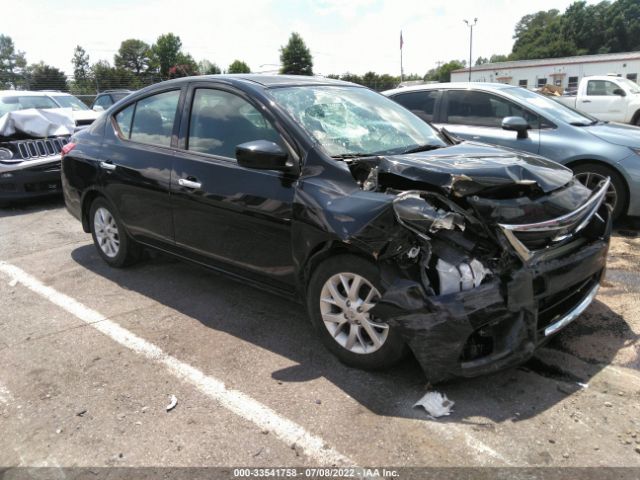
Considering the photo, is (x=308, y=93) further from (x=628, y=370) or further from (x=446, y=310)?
(x=628, y=370)

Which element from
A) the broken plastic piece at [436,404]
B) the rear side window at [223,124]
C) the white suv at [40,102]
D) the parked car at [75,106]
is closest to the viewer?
the broken plastic piece at [436,404]

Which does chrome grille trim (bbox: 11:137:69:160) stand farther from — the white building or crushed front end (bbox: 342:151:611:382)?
the white building

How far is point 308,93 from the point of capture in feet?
12.5

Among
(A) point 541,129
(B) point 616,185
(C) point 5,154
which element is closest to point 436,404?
(B) point 616,185

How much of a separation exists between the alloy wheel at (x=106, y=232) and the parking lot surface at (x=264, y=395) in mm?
773

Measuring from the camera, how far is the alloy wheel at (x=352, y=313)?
2.97m

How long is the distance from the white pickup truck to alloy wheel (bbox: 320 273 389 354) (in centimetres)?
1327

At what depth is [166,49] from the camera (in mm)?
98812

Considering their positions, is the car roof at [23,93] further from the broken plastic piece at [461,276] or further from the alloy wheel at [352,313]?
the broken plastic piece at [461,276]

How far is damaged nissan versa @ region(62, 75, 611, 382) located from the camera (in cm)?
266

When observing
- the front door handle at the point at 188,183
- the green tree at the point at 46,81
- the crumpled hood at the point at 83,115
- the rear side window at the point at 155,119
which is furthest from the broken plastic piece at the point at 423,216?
the green tree at the point at 46,81

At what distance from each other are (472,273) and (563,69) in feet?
171

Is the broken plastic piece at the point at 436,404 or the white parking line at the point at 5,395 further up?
the white parking line at the point at 5,395

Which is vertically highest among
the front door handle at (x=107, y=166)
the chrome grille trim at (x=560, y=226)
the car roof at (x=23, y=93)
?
the car roof at (x=23, y=93)
